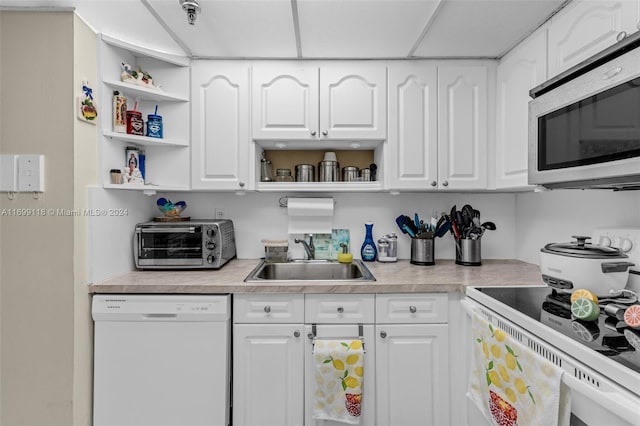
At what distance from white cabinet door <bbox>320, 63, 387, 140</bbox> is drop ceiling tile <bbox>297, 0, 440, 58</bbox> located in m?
0.10

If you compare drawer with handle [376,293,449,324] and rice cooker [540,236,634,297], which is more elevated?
rice cooker [540,236,634,297]

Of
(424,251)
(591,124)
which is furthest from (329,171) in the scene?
(591,124)

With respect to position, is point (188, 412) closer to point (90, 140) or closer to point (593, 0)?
point (90, 140)

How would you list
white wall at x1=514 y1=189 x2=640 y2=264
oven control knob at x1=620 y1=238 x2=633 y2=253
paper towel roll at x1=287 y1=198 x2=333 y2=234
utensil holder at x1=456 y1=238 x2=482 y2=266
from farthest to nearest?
paper towel roll at x1=287 y1=198 x2=333 y2=234, utensil holder at x1=456 y1=238 x2=482 y2=266, white wall at x1=514 y1=189 x2=640 y2=264, oven control knob at x1=620 y1=238 x2=633 y2=253

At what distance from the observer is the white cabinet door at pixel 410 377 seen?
155cm

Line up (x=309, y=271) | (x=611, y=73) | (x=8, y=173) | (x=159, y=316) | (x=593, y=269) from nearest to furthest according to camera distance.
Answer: (x=611, y=73), (x=593, y=269), (x=8, y=173), (x=159, y=316), (x=309, y=271)

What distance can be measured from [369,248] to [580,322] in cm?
123

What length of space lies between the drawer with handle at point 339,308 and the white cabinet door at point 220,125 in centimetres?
81

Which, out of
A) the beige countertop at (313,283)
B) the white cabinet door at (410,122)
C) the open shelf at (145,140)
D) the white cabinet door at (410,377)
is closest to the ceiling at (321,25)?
the white cabinet door at (410,122)

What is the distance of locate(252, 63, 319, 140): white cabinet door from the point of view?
1.89 meters

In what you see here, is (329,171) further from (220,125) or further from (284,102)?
(220,125)

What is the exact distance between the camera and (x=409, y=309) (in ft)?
5.13

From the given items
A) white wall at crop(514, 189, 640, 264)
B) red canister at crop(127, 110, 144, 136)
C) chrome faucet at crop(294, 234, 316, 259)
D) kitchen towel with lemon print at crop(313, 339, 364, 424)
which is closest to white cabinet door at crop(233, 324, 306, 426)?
kitchen towel with lemon print at crop(313, 339, 364, 424)

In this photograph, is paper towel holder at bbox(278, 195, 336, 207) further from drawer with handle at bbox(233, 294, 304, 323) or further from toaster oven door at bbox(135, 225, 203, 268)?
drawer with handle at bbox(233, 294, 304, 323)
